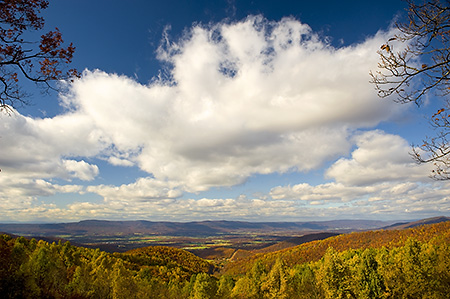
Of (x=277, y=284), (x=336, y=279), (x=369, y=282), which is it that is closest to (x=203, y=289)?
(x=277, y=284)

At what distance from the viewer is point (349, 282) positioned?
34.5 meters

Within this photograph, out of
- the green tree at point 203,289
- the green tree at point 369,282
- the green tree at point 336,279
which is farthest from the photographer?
the green tree at point 203,289

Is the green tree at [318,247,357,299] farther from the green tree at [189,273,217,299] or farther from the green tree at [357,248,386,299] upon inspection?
the green tree at [189,273,217,299]

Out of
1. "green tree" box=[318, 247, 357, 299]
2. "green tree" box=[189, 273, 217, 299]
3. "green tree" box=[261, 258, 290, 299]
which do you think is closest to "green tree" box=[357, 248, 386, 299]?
"green tree" box=[318, 247, 357, 299]

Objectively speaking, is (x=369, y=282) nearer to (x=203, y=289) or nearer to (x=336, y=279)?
(x=336, y=279)

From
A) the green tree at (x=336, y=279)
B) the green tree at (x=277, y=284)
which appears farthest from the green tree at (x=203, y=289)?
the green tree at (x=336, y=279)

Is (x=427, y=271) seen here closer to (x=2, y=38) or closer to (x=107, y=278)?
(x=2, y=38)

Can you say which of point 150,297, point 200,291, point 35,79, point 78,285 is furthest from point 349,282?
point 78,285

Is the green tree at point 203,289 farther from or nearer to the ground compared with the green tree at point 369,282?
nearer to the ground

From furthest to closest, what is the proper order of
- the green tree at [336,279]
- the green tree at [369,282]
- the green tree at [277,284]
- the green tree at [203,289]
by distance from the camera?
the green tree at [203,289] → the green tree at [277,284] → the green tree at [369,282] → the green tree at [336,279]

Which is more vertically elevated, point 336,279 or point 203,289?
point 336,279

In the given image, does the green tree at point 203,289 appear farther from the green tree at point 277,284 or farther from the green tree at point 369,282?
the green tree at point 369,282

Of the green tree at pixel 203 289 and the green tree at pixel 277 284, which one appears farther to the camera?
the green tree at pixel 203 289

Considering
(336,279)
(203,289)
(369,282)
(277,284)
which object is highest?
(336,279)
